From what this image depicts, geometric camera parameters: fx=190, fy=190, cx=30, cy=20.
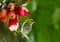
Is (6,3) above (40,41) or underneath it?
above

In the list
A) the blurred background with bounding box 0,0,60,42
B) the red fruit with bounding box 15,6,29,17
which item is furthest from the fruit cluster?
the blurred background with bounding box 0,0,60,42

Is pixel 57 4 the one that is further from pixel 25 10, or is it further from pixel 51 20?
pixel 25 10

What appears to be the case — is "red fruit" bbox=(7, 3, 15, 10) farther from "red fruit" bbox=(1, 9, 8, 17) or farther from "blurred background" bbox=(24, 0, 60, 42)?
"blurred background" bbox=(24, 0, 60, 42)

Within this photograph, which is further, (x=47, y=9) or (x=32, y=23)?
(x=47, y=9)

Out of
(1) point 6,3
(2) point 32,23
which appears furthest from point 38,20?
(1) point 6,3

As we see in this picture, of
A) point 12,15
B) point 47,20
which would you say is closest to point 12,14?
point 12,15

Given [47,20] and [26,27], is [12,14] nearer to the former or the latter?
[26,27]

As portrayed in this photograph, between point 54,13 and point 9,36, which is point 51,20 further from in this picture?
point 9,36

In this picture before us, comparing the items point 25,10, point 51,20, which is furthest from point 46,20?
point 25,10
